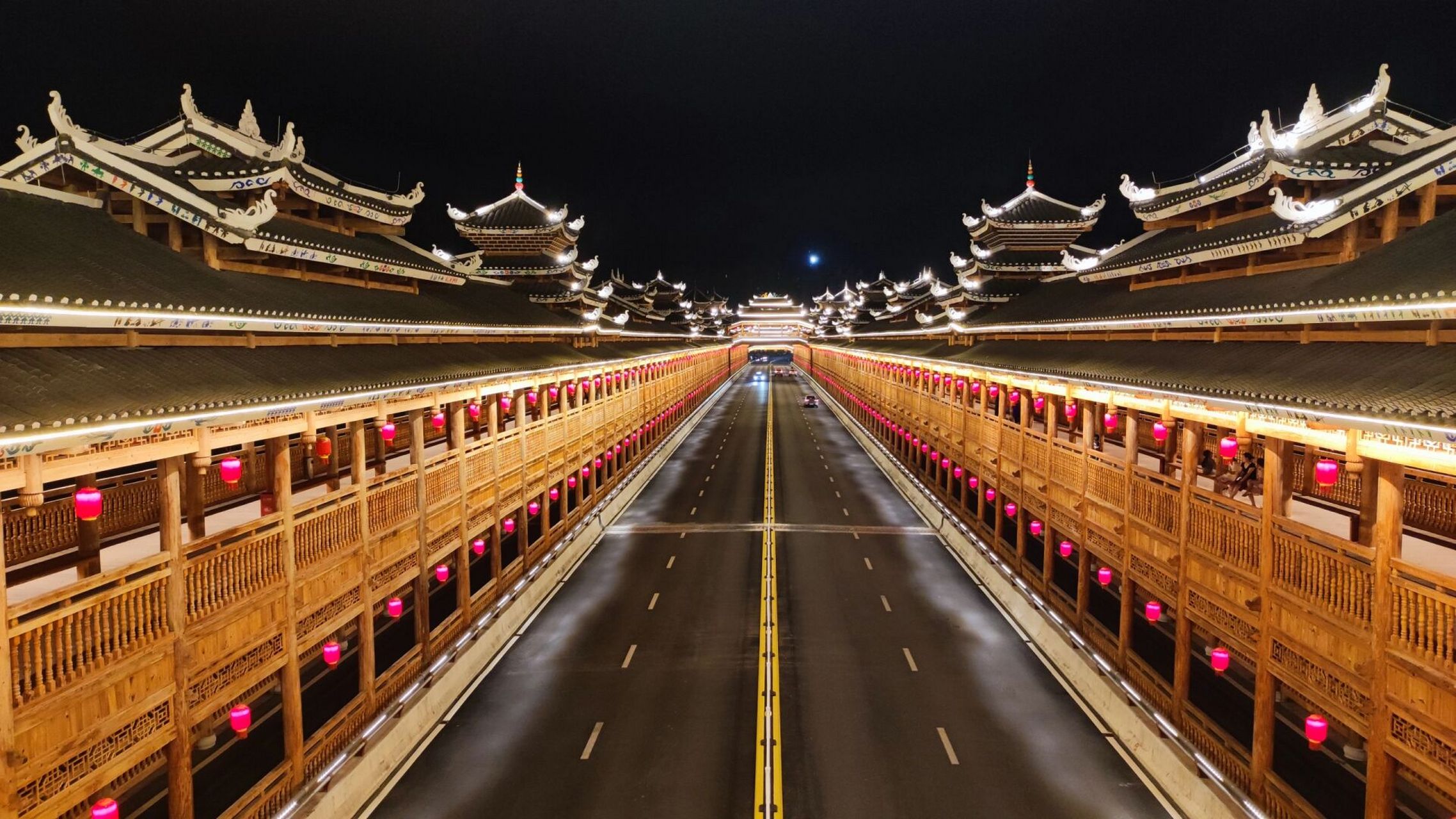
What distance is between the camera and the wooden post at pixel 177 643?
961 cm

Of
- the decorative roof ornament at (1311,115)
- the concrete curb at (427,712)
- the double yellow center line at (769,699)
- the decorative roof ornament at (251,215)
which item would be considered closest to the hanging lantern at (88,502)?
the concrete curb at (427,712)

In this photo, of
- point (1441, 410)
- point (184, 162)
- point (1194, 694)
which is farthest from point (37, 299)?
point (1194, 694)

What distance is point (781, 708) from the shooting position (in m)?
15.7

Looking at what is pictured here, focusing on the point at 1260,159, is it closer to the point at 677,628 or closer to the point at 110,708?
the point at 677,628

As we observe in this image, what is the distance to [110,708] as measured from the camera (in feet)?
28.7

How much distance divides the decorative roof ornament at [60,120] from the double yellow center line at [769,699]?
16405mm

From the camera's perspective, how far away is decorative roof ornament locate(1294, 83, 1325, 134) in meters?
17.0

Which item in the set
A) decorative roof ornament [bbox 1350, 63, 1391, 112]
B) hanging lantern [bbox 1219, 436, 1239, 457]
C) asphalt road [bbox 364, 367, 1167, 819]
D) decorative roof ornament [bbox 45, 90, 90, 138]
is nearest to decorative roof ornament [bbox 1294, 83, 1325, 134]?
decorative roof ornament [bbox 1350, 63, 1391, 112]

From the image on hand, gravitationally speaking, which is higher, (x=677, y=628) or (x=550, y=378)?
(x=550, y=378)

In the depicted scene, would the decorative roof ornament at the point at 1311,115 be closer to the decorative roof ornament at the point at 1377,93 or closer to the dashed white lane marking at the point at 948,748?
the decorative roof ornament at the point at 1377,93

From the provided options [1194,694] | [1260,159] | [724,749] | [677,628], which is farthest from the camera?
[677,628]

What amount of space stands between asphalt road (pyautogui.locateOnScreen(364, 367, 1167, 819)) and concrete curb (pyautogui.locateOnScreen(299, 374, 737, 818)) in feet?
1.14

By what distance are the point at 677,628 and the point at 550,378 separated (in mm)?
10760

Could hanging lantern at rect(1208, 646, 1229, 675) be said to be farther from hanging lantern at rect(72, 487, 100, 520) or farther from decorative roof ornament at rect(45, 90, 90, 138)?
decorative roof ornament at rect(45, 90, 90, 138)
